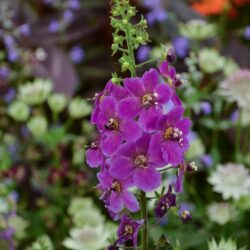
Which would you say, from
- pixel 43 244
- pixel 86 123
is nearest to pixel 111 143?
pixel 43 244

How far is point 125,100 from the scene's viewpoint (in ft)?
A: 2.20

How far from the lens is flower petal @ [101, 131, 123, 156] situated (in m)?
0.68

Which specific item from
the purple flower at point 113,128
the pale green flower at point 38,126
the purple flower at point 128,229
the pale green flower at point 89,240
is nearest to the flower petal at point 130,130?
the purple flower at point 113,128

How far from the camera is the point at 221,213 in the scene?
116cm

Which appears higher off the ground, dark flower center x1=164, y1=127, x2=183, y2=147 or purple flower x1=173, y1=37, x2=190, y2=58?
purple flower x1=173, y1=37, x2=190, y2=58

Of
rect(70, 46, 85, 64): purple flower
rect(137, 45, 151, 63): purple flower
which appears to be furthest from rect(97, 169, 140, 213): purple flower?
rect(70, 46, 85, 64): purple flower

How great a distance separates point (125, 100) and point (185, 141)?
2.9 inches

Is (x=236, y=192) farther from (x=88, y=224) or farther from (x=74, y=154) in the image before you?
(x=74, y=154)

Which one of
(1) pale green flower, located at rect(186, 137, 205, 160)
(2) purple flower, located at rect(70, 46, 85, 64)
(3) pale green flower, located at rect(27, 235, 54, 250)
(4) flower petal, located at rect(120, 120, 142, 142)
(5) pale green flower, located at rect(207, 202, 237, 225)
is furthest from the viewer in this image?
(2) purple flower, located at rect(70, 46, 85, 64)

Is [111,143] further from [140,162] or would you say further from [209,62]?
[209,62]

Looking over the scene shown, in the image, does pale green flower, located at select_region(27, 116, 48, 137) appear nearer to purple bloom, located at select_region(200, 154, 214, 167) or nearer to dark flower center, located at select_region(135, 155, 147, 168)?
purple bloom, located at select_region(200, 154, 214, 167)

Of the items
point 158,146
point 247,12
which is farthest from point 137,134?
point 247,12

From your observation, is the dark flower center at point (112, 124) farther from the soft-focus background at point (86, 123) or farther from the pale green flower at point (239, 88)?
the pale green flower at point (239, 88)

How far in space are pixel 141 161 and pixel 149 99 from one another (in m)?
0.06
